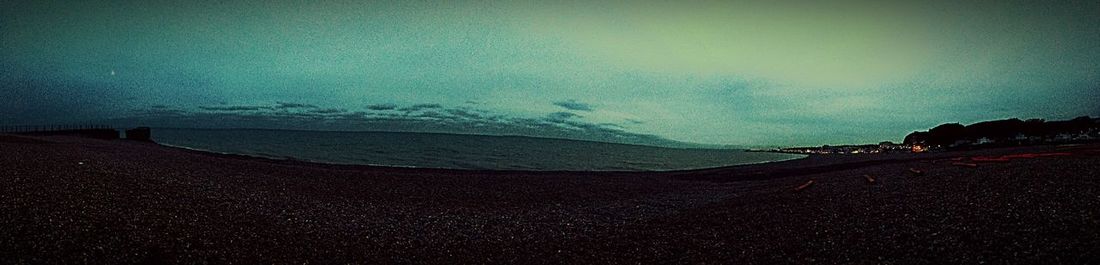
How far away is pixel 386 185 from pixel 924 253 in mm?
22426

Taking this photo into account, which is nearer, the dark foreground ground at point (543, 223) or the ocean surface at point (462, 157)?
the dark foreground ground at point (543, 223)

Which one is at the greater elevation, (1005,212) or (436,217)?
(1005,212)

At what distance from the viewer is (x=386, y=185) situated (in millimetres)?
25094

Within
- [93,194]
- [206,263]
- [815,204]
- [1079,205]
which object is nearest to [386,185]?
[93,194]

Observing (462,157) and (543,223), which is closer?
(543,223)

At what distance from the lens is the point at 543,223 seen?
15523mm

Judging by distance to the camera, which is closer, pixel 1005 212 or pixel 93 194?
pixel 1005 212

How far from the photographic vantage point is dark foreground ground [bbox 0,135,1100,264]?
9594 mm

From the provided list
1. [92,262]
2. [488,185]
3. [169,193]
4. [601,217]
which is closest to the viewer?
[92,262]

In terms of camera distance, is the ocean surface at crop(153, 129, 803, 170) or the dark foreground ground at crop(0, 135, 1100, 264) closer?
the dark foreground ground at crop(0, 135, 1100, 264)

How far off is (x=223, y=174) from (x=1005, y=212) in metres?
29.5

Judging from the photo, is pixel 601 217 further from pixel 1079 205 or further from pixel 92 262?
pixel 92 262

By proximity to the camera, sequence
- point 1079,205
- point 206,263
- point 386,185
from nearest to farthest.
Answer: point 206,263 → point 1079,205 → point 386,185

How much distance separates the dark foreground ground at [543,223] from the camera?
31.5 feet
